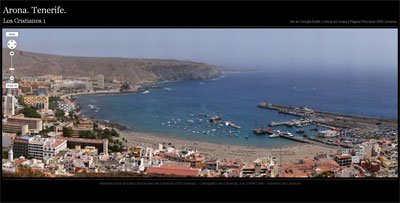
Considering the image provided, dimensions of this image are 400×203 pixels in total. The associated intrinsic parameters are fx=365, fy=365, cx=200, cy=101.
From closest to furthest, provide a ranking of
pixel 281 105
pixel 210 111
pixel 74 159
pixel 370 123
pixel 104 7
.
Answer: pixel 104 7
pixel 74 159
pixel 370 123
pixel 210 111
pixel 281 105

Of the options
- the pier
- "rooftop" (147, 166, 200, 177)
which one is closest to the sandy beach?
the pier

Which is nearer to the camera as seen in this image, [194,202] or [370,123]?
[194,202]

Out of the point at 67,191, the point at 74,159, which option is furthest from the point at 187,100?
the point at 67,191

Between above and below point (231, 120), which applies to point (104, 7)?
above

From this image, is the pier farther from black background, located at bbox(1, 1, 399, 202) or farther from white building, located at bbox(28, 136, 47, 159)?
white building, located at bbox(28, 136, 47, 159)

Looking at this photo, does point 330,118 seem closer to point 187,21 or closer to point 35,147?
point 35,147

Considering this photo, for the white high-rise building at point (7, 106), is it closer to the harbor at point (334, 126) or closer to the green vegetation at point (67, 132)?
the green vegetation at point (67, 132)

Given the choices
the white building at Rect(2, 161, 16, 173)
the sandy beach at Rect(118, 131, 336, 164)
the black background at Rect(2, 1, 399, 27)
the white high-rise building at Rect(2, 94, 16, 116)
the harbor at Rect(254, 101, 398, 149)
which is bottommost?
the sandy beach at Rect(118, 131, 336, 164)

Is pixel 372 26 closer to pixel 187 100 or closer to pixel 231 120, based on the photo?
pixel 231 120
